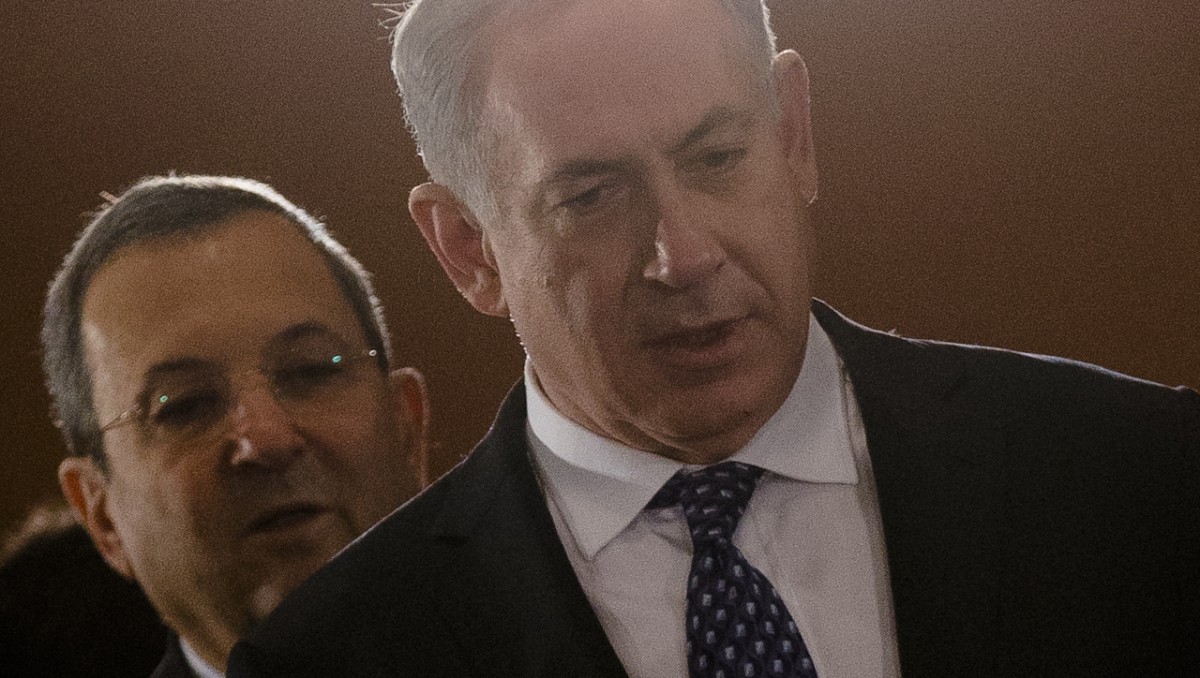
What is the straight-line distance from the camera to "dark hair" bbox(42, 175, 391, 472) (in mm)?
1678

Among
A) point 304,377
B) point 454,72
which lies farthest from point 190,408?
point 454,72

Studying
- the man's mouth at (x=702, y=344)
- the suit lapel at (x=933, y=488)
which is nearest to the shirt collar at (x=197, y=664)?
the man's mouth at (x=702, y=344)

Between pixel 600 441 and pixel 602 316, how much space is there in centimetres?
16

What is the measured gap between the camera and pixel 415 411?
173 centimetres

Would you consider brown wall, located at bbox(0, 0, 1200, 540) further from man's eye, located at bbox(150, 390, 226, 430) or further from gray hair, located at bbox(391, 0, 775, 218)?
man's eye, located at bbox(150, 390, 226, 430)

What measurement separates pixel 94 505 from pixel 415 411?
0.43 metres

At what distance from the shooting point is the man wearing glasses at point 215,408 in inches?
63.7

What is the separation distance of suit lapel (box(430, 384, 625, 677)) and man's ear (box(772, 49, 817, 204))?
1.60ft

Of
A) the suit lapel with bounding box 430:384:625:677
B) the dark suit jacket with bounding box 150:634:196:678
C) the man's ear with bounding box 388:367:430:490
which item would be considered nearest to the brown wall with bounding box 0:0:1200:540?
the man's ear with bounding box 388:367:430:490

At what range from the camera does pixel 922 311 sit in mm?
1762

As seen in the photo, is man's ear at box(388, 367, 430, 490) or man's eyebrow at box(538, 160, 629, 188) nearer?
man's eyebrow at box(538, 160, 629, 188)

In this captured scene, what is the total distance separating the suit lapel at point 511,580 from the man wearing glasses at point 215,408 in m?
0.14

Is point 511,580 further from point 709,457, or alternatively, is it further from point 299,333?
point 299,333

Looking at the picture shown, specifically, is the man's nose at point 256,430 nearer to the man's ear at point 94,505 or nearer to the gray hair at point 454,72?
the man's ear at point 94,505
